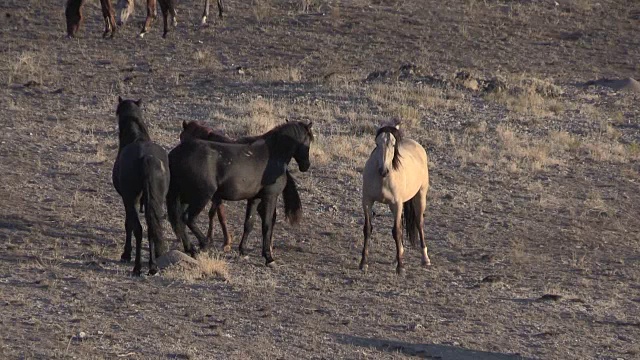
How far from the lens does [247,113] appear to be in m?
19.5

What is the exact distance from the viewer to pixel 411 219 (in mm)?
13258

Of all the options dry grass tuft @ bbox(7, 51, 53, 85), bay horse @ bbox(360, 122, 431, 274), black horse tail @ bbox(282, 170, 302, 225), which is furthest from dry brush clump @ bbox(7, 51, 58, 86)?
bay horse @ bbox(360, 122, 431, 274)

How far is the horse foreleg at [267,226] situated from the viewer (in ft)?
40.3

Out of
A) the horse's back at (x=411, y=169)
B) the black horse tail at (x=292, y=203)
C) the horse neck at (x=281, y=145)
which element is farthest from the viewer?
the black horse tail at (x=292, y=203)

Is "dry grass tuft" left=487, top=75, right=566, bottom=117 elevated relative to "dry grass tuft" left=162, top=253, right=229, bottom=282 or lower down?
elevated

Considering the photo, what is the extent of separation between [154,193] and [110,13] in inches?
602

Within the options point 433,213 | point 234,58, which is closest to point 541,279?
point 433,213

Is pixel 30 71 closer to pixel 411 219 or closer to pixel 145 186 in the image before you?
pixel 411 219

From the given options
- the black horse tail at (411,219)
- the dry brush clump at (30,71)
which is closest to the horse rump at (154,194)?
the black horse tail at (411,219)

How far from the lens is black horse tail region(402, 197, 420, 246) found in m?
13.2

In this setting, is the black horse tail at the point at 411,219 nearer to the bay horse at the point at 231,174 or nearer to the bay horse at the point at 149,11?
the bay horse at the point at 231,174

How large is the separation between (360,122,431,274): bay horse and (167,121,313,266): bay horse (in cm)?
92

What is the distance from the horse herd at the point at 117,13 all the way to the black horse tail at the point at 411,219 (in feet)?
44.4

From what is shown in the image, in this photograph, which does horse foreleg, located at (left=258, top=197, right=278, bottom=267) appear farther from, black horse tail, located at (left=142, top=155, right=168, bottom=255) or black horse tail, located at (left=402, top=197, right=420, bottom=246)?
black horse tail, located at (left=402, top=197, right=420, bottom=246)
